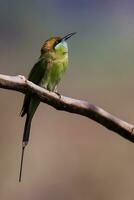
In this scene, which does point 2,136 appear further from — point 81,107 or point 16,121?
Answer: point 81,107

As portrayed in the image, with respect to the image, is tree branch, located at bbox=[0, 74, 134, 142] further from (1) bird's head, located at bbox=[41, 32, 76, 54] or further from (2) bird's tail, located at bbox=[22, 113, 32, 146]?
(1) bird's head, located at bbox=[41, 32, 76, 54]

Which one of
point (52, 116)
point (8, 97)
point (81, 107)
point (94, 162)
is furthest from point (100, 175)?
point (81, 107)

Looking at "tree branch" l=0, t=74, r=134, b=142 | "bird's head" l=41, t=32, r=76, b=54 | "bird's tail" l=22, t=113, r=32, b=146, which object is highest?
"bird's head" l=41, t=32, r=76, b=54

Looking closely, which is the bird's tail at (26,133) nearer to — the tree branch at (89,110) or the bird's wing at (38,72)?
the bird's wing at (38,72)

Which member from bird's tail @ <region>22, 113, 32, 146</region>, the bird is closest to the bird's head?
the bird

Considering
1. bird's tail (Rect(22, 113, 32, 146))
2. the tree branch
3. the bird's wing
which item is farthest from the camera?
the bird's wing

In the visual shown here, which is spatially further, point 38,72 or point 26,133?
point 38,72

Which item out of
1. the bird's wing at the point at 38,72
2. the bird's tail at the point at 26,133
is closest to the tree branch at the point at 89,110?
the bird's tail at the point at 26,133

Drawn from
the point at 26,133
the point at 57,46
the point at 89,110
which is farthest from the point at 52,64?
the point at 89,110

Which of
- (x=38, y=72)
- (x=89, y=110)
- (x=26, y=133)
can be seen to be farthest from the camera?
(x=38, y=72)

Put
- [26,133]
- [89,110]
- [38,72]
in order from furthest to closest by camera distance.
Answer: [38,72], [26,133], [89,110]

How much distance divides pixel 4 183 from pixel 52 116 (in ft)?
1.76

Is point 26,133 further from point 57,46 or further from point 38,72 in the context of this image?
point 57,46

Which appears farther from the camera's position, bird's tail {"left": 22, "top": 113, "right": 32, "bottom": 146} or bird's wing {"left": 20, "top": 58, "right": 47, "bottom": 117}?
bird's wing {"left": 20, "top": 58, "right": 47, "bottom": 117}
